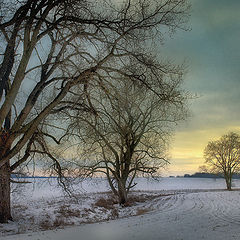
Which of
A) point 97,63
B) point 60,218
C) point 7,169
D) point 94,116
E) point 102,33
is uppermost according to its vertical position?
point 102,33

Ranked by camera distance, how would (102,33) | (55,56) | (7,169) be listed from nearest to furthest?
(102,33), (55,56), (7,169)

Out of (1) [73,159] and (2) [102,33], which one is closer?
(2) [102,33]

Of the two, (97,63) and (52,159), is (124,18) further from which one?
(52,159)

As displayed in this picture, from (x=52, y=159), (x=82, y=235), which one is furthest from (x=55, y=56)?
(x=82, y=235)

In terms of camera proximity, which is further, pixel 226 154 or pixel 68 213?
pixel 226 154

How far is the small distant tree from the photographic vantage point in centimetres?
3938

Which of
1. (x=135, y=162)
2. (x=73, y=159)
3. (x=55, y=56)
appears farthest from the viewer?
(x=135, y=162)

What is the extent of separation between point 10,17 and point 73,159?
10066 millimetres

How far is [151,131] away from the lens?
69.1 ft

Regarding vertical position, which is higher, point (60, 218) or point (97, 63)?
point (97, 63)

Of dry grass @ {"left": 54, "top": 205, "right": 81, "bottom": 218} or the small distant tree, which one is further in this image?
the small distant tree

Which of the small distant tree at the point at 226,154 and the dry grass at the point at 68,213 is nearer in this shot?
the dry grass at the point at 68,213

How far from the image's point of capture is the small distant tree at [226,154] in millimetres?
39375

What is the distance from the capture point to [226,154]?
39750mm
